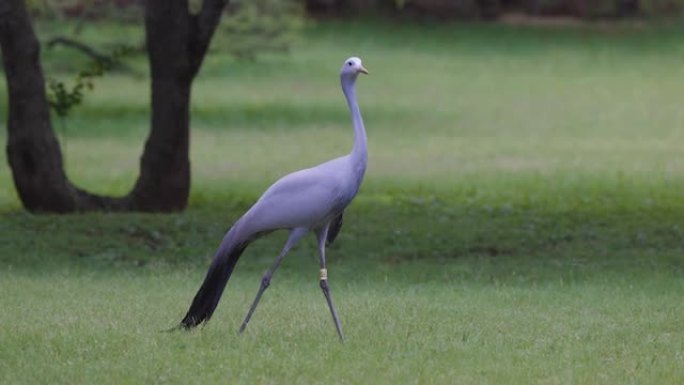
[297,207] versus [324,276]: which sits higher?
[297,207]

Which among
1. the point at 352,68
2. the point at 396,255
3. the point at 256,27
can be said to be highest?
the point at 352,68

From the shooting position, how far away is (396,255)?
1598 cm

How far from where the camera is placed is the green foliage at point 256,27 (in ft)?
113

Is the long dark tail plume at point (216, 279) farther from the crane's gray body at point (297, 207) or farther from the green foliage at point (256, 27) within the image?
the green foliage at point (256, 27)

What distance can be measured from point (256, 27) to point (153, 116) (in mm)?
16831

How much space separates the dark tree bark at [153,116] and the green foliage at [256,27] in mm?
14313

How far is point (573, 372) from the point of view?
29.3ft

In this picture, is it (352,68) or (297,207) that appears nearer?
(297,207)

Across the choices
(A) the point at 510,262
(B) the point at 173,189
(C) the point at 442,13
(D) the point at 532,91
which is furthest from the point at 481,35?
(A) the point at 510,262

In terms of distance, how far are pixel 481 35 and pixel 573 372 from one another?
47009 mm

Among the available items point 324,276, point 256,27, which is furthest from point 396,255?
point 256,27

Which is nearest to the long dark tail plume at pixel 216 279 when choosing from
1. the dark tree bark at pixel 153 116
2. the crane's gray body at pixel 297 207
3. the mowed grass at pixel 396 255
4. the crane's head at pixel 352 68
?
the crane's gray body at pixel 297 207

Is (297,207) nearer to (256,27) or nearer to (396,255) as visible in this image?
(396,255)

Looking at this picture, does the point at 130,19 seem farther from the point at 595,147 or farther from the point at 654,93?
the point at 654,93
